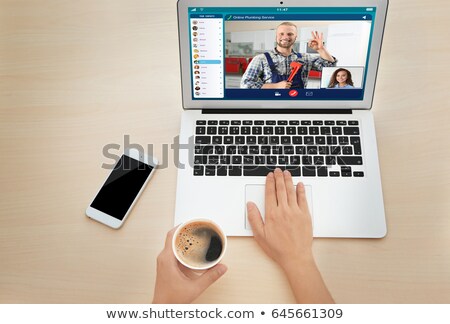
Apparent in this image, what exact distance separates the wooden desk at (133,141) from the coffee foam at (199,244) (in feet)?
0.24

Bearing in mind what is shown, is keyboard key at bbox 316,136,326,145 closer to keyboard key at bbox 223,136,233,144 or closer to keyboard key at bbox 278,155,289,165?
keyboard key at bbox 278,155,289,165

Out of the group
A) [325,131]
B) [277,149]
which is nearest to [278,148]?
[277,149]

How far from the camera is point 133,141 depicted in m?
1.08

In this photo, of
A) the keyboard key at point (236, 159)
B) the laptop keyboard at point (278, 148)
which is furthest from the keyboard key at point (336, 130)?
the keyboard key at point (236, 159)

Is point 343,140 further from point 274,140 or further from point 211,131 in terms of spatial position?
point 211,131

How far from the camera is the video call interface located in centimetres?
98

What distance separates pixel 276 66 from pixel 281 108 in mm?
105

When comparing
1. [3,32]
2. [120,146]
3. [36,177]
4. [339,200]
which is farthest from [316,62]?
[3,32]

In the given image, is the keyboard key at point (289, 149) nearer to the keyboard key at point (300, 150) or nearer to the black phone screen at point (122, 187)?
the keyboard key at point (300, 150)

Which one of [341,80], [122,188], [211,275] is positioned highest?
[341,80]

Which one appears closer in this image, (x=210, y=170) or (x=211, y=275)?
(x=211, y=275)

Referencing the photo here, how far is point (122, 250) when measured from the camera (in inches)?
38.4

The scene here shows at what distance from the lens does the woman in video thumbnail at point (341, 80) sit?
1.03m

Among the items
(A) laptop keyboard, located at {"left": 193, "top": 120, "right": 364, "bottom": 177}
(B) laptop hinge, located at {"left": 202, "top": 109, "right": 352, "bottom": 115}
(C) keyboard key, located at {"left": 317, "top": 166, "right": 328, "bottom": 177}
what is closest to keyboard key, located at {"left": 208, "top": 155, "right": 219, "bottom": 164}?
(A) laptop keyboard, located at {"left": 193, "top": 120, "right": 364, "bottom": 177}
